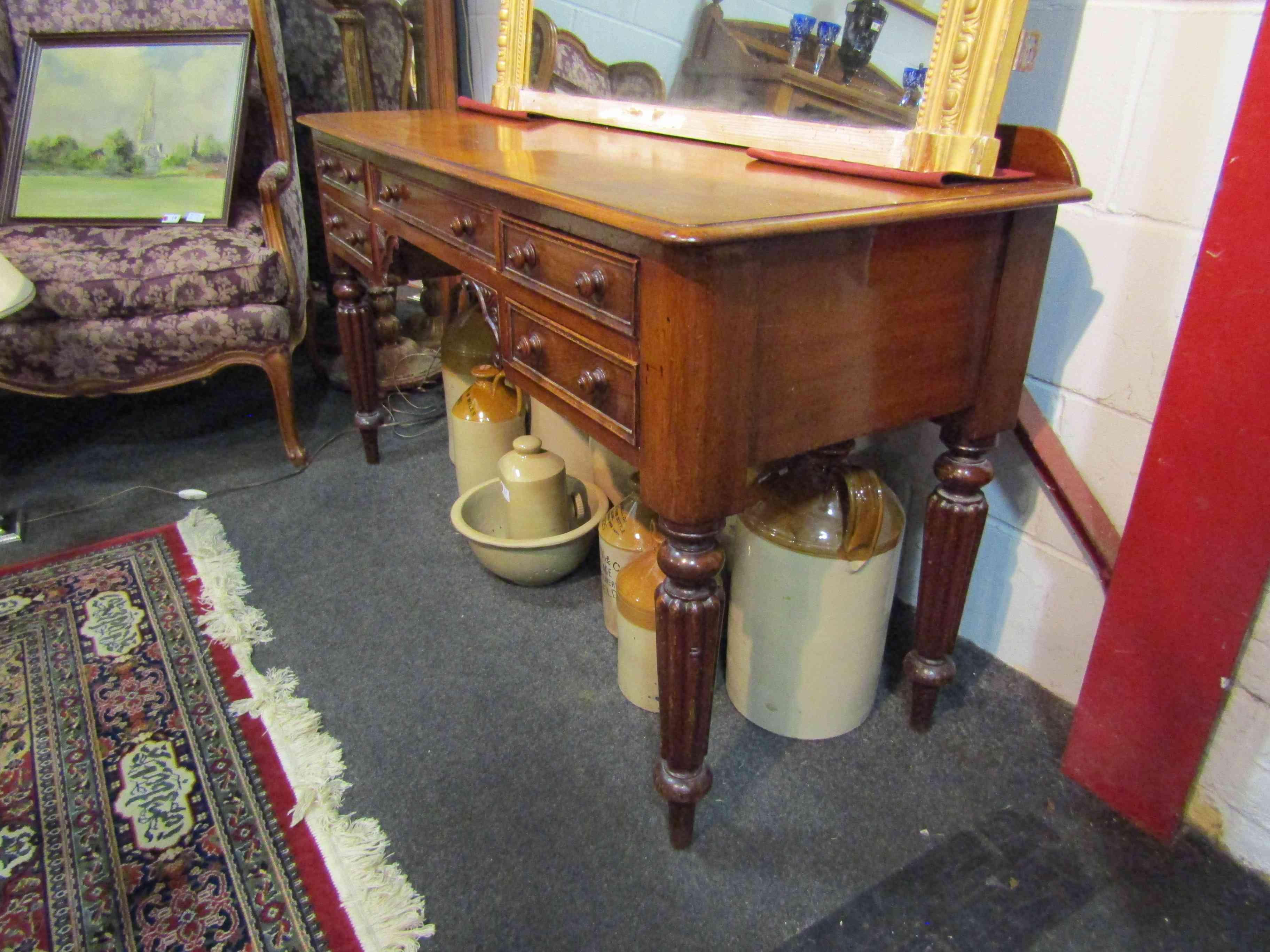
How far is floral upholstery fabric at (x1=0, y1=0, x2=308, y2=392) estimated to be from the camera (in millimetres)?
1893

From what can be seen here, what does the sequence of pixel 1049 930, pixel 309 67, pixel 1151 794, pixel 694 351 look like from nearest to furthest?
1. pixel 694 351
2. pixel 1049 930
3. pixel 1151 794
4. pixel 309 67

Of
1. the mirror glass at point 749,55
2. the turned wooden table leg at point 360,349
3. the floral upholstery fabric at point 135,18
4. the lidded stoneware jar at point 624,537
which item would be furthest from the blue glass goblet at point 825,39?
the floral upholstery fabric at point 135,18

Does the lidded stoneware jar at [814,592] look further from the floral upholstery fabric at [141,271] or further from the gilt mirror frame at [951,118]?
the floral upholstery fabric at [141,271]

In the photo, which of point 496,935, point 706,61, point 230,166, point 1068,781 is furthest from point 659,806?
point 230,166

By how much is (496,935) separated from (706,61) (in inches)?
52.0

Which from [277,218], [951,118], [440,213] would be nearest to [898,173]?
[951,118]

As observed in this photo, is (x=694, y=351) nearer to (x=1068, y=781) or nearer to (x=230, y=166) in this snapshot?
(x=1068, y=781)

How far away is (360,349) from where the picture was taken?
2.09m

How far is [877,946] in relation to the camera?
103 cm

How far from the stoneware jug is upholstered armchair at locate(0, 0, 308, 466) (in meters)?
0.80

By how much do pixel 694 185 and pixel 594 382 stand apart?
0.25 metres

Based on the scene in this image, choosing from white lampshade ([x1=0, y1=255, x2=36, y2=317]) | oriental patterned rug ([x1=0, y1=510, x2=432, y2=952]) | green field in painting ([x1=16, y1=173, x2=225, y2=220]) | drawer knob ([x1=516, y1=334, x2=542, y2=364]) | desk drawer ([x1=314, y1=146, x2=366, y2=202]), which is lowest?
oriental patterned rug ([x1=0, y1=510, x2=432, y2=952])

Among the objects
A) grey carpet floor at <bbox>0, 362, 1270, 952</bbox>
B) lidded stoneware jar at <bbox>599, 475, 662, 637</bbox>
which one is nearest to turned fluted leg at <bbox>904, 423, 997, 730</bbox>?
grey carpet floor at <bbox>0, 362, 1270, 952</bbox>

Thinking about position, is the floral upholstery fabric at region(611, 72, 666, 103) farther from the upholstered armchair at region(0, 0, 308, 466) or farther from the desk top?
the upholstered armchair at region(0, 0, 308, 466)
